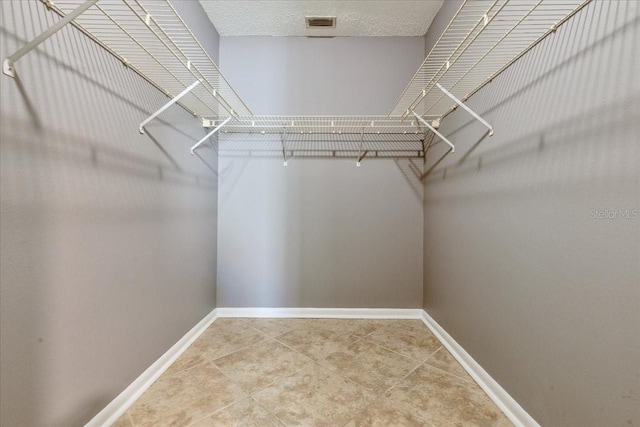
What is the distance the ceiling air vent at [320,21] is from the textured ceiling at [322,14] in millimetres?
32

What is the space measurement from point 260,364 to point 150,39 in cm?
186

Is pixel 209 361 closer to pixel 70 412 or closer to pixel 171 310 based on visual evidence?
pixel 171 310

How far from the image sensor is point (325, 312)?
2.03 m

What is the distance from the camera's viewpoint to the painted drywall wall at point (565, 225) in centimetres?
66

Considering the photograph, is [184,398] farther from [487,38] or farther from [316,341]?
[487,38]

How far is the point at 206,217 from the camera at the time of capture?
1.87 m

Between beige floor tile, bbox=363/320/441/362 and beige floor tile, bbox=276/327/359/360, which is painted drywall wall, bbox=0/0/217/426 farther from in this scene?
beige floor tile, bbox=363/320/441/362

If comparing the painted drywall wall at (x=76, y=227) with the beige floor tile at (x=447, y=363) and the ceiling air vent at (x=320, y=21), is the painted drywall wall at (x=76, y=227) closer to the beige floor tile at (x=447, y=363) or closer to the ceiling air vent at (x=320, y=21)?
the ceiling air vent at (x=320, y=21)

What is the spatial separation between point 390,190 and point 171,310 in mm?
1796

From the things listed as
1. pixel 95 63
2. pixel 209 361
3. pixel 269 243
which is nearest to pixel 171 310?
pixel 209 361

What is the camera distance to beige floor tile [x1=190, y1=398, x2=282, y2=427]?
3.30 ft

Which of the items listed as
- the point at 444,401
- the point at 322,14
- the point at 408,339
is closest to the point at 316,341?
the point at 408,339

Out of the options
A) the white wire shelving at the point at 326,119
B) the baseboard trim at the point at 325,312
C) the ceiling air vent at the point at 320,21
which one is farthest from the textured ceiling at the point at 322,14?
the baseboard trim at the point at 325,312

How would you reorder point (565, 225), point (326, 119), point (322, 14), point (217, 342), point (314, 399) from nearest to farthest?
1. point (565, 225)
2. point (314, 399)
3. point (217, 342)
4. point (322, 14)
5. point (326, 119)
